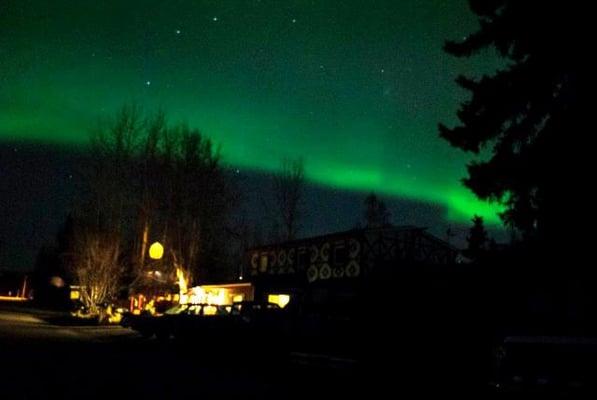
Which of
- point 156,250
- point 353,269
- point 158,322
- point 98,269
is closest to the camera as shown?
point 158,322

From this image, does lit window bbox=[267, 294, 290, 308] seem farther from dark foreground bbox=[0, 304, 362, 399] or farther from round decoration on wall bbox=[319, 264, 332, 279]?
dark foreground bbox=[0, 304, 362, 399]

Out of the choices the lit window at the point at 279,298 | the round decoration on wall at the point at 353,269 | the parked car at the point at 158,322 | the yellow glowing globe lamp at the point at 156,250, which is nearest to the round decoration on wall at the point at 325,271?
the round decoration on wall at the point at 353,269

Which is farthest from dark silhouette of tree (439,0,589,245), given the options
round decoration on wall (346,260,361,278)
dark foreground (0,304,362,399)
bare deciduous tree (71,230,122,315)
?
bare deciduous tree (71,230,122,315)

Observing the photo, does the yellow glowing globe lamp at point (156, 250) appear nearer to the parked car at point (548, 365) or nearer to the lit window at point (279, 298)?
the lit window at point (279, 298)

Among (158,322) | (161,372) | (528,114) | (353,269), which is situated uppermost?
(528,114)

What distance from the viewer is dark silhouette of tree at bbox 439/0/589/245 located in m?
12.8

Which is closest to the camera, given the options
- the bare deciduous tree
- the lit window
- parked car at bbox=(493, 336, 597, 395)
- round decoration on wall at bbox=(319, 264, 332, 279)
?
parked car at bbox=(493, 336, 597, 395)

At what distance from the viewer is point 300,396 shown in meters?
12.4

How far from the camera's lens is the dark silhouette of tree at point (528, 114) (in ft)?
42.1

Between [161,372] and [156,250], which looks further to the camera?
[156,250]

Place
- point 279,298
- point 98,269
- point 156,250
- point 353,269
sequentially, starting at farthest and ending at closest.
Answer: point 98,269 → point 156,250 → point 279,298 → point 353,269

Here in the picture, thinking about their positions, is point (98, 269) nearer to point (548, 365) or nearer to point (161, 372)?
point (161, 372)

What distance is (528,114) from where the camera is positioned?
47.0ft

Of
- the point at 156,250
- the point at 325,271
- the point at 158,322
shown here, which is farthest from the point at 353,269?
the point at 156,250
